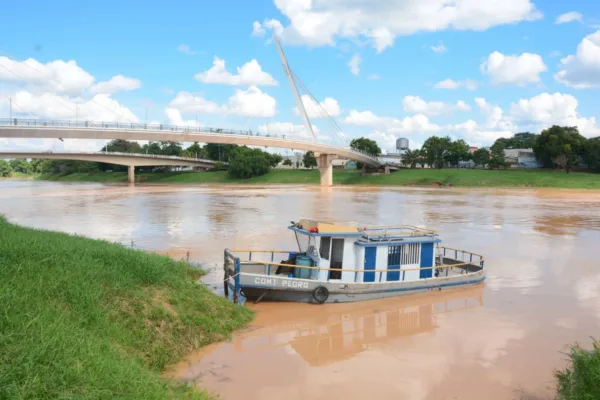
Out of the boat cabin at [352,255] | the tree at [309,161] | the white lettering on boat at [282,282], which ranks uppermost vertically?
the tree at [309,161]

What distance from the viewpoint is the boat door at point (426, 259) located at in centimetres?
1479

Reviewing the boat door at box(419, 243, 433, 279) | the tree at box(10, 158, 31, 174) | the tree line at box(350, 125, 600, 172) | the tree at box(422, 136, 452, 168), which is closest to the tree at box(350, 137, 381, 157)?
the tree line at box(350, 125, 600, 172)

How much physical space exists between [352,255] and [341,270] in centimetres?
70

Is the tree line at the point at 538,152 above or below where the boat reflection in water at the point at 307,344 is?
above

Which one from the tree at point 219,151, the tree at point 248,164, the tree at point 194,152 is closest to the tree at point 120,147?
the tree at point 194,152

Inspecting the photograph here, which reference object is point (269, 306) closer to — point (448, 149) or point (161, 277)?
point (161, 277)

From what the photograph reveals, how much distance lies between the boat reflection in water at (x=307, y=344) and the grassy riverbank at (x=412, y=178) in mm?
61346

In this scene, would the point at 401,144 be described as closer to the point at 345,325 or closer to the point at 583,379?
the point at 345,325

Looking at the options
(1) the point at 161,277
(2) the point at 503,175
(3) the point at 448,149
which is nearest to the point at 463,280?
(1) the point at 161,277

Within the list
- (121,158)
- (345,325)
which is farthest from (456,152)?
(345,325)

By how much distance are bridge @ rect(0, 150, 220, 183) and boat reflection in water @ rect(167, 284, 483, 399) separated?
82657 millimetres

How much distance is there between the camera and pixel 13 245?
9.55m

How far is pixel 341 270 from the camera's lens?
13.3 metres

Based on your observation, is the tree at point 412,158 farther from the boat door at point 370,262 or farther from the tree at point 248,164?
the boat door at point 370,262
